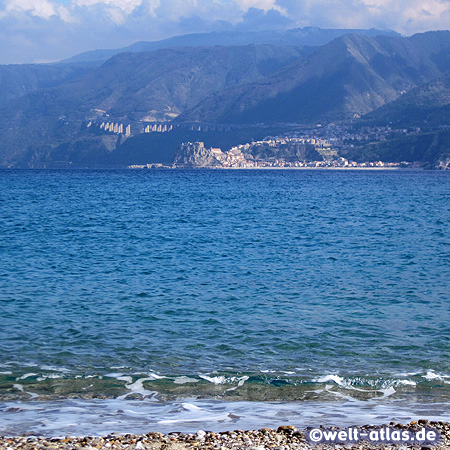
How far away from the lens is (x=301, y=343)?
50.4 ft

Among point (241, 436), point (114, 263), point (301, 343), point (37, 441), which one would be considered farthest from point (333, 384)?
A: point (114, 263)

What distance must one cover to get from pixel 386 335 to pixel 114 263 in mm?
14568

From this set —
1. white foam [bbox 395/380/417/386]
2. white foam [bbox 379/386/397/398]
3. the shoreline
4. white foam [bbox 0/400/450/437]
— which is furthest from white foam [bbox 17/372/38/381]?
white foam [bbox 395/380/417/386]

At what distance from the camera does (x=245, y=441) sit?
892 cm

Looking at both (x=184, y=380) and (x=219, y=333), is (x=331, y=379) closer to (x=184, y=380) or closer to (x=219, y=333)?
(x=184, y=380)

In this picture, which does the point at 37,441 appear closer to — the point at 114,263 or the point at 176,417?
the point at 176,417

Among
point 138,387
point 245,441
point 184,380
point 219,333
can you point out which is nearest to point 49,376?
point 138,387

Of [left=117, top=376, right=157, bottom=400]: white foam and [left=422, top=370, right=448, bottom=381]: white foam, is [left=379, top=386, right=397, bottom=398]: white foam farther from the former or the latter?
[left=117, top=376, right=157, bottom=400]: white foam

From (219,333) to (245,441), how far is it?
7361mm

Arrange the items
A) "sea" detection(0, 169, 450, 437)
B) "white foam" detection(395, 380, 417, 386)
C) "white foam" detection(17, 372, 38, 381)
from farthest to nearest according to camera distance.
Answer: "white foam" detection(17, 372, 38, 381) → "white foam" detection(395, 380, 417, 386) → "sea" detection(0, 169, 450, 437)

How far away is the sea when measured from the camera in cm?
1108

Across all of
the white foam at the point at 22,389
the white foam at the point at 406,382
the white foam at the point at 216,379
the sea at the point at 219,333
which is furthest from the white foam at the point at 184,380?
the white foam at the point at 406,382

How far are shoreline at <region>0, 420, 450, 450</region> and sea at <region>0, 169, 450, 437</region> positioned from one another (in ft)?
1.78

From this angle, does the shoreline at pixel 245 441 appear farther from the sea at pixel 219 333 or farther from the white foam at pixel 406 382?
the white foam at pixel 406 382
